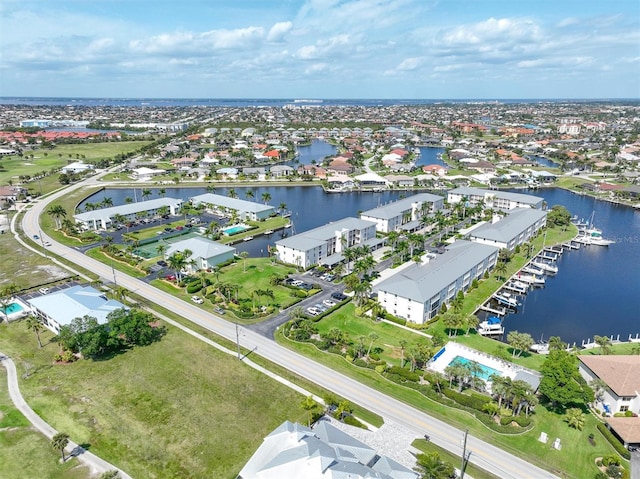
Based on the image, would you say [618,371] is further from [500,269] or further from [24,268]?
[24,268]

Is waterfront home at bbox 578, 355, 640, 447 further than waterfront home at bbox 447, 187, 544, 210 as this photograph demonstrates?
No

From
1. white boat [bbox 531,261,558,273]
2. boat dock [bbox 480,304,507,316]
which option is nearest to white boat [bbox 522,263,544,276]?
white boat [bbox 531,261,558,273]

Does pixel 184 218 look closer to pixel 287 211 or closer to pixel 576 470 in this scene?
pixel 287 211

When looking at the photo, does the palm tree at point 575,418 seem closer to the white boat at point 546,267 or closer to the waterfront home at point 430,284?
the waterfront home at point 430,284

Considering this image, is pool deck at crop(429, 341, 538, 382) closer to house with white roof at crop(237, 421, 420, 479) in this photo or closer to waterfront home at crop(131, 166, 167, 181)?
house with white roof at crop(237, 421, 420, 479)

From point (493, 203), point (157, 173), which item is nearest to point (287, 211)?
point (493, 203)

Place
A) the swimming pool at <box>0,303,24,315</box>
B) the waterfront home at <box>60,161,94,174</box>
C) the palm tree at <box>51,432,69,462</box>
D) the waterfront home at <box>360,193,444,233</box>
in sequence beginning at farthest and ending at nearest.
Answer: the waterfront home at <box>60,161,94,174</box> → the waterfront home at <box>360,193,444,233</box> → the swimming pool at <box>0,303,24,315</box> → the palm tree at <box>51,432,69,462</box>
